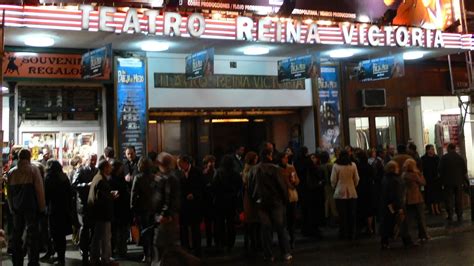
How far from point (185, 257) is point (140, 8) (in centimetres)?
598

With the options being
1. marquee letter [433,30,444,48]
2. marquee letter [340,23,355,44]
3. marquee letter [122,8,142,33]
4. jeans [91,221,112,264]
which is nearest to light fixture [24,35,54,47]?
marquee letter [122,8,142,33]

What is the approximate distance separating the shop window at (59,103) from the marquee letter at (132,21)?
9.15 ft

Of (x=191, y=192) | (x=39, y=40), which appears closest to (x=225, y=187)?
(x=191, y=192)

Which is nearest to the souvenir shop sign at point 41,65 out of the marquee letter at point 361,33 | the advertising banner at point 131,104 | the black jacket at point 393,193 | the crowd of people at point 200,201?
the advertising banner at point 131,104

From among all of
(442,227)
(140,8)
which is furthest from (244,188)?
(442,227)

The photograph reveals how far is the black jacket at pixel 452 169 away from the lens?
13.5 m

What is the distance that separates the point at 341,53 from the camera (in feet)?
48.0

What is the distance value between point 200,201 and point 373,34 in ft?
20.6

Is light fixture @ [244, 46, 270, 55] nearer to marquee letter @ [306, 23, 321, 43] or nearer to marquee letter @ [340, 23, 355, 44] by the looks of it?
marquee letter @ [306, 23, 321, 43]

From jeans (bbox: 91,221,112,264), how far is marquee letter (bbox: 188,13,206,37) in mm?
4449

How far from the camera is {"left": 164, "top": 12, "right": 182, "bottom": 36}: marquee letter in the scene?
445 inches

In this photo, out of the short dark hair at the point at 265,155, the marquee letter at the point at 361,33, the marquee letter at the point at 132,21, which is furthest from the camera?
the marquee letter at the point at 361,33

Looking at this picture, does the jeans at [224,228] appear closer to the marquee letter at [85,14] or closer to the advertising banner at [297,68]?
the advertising banner at [297,68]

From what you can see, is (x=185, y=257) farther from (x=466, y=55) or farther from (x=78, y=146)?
(x=466, y=55)
